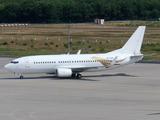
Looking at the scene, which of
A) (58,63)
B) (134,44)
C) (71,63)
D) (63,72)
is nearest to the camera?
(63,72)

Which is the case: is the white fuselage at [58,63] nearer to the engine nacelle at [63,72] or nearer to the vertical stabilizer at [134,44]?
the engine nacelle at [63,72]

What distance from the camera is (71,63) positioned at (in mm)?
55031

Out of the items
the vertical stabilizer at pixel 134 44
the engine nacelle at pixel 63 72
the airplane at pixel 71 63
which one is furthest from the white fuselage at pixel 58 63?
the vertical stabilizer at pixel 134 44

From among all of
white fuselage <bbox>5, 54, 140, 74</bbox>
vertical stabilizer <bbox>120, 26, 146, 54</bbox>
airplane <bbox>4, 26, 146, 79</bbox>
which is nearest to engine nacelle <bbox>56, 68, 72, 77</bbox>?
airplane <bbox>4, 26, 146, 79</bbox>

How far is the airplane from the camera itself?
54094mm

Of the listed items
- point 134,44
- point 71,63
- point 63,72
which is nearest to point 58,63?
point 63,72

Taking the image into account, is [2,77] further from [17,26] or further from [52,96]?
[17,26]

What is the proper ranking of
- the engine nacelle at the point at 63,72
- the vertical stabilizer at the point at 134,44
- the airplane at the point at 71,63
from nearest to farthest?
the engine nacelle at the point at 63,72
the airplane at the point at 71,63
the vertical stabilizer at the point at 134,44

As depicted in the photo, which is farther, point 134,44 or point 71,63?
point 134,44

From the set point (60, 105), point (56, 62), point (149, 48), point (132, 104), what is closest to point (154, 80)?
point (56, 62)

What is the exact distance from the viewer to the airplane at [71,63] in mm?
54094

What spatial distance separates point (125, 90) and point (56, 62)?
1395 centimetres

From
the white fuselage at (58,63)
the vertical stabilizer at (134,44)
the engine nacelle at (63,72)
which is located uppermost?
the vertical stabilizer at (134,44)

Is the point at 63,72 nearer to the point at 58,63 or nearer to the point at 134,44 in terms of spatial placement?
the point at 58,63
